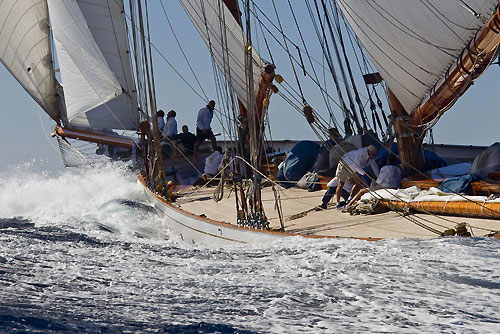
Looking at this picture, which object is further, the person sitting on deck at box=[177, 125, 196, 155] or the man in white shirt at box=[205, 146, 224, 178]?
the person sitting on deck at box=[177, 125, 196, 155]

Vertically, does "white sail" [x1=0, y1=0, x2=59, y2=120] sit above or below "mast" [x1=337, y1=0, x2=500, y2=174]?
above

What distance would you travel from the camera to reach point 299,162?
44.7 ft

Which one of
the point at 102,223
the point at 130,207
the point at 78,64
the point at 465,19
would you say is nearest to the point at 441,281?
the point at 465,19

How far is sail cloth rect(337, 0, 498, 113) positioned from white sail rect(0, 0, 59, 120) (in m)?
13.2

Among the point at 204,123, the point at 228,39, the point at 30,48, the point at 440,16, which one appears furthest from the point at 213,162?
the point at 30,48

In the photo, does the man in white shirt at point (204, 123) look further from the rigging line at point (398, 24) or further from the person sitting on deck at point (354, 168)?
the rigging line at point (398, 24)

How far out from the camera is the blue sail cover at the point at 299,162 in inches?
537

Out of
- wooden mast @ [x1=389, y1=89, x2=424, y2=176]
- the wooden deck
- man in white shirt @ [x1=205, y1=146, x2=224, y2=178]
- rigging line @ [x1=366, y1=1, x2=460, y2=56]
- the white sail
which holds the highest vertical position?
the white sail

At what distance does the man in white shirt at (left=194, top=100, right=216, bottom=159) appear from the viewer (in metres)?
17.6

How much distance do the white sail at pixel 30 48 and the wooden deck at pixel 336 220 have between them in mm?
11531

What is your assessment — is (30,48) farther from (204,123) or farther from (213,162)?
(213,162)

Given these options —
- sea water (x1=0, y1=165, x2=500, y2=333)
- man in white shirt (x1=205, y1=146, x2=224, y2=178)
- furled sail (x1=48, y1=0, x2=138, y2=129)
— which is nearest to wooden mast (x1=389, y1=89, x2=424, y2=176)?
sea water (x1=0, y1=165, x2=500, y2=333)

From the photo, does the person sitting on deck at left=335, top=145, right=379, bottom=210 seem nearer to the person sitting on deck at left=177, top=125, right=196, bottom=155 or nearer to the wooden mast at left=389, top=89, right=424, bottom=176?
the wooden mast at left=389, top=89, right=424, bottom=176

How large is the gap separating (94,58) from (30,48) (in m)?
3.13
